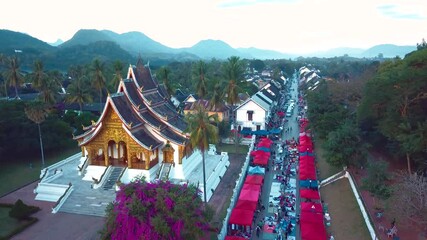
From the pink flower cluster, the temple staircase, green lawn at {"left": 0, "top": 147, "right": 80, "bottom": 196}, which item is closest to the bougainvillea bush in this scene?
the pink flower cluster

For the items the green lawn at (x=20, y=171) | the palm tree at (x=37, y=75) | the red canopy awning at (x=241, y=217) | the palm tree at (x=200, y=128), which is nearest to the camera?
the red canopy awning at (x=241, y=217)

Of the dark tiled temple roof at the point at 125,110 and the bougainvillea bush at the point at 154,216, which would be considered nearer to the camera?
the bougainvillea bush at the point at 154,216

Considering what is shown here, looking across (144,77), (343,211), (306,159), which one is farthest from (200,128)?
(306,159)

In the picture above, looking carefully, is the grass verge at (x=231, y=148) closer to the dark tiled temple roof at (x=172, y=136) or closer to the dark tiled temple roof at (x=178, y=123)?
the dark tiled temple roof at (x=178, y=123)

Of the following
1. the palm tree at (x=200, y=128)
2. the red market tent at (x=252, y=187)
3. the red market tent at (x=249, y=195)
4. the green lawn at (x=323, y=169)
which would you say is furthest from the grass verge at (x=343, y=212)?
the palm tree at (x=200, y=128)

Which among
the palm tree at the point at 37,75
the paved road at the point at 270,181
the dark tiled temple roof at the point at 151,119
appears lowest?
the paved road at the point at 270,181

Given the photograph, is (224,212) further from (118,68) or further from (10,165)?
(118,68)

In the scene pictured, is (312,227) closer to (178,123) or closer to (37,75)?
(178,123)
